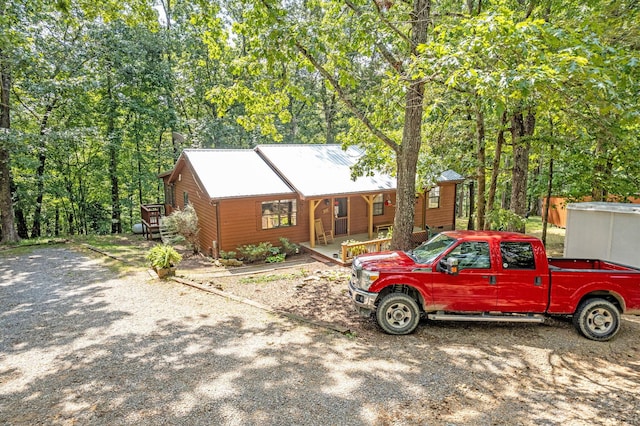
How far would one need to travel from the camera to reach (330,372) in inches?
205

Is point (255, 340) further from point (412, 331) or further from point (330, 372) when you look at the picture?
point (412, 331)

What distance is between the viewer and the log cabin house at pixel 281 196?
46.1 feet

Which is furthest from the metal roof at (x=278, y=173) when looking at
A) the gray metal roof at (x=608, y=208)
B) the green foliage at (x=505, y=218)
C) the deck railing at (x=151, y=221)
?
the gray metal roof at (x=608, y=208)

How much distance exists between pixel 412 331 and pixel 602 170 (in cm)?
1253

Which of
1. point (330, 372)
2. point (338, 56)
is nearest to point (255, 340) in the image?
point (330, 372)

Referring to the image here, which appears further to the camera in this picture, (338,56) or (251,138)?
(251,138)

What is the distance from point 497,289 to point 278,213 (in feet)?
32.5

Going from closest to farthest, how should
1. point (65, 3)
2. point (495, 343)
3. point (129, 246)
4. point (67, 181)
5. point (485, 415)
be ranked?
point (485, 415) < point (495, 343) < point (65, 3) < point (129, 246) < point (67, 181)

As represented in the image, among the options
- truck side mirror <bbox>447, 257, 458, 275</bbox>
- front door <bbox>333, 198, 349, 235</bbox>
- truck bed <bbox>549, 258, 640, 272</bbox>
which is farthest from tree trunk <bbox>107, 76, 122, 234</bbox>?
truck bed <bbox>549, 258, 640, 272</bbox>

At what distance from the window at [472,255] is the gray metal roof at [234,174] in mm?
8753

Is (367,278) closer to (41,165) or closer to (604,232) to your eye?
(604,232)

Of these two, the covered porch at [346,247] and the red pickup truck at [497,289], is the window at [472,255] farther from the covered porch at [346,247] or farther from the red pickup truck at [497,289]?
the covered porch at [346,247]

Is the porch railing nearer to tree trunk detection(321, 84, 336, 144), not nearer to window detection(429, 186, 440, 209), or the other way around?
window detection(429, 186, 440, 209)

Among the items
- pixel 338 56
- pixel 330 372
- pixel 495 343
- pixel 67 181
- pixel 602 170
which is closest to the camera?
pixel 330 372
